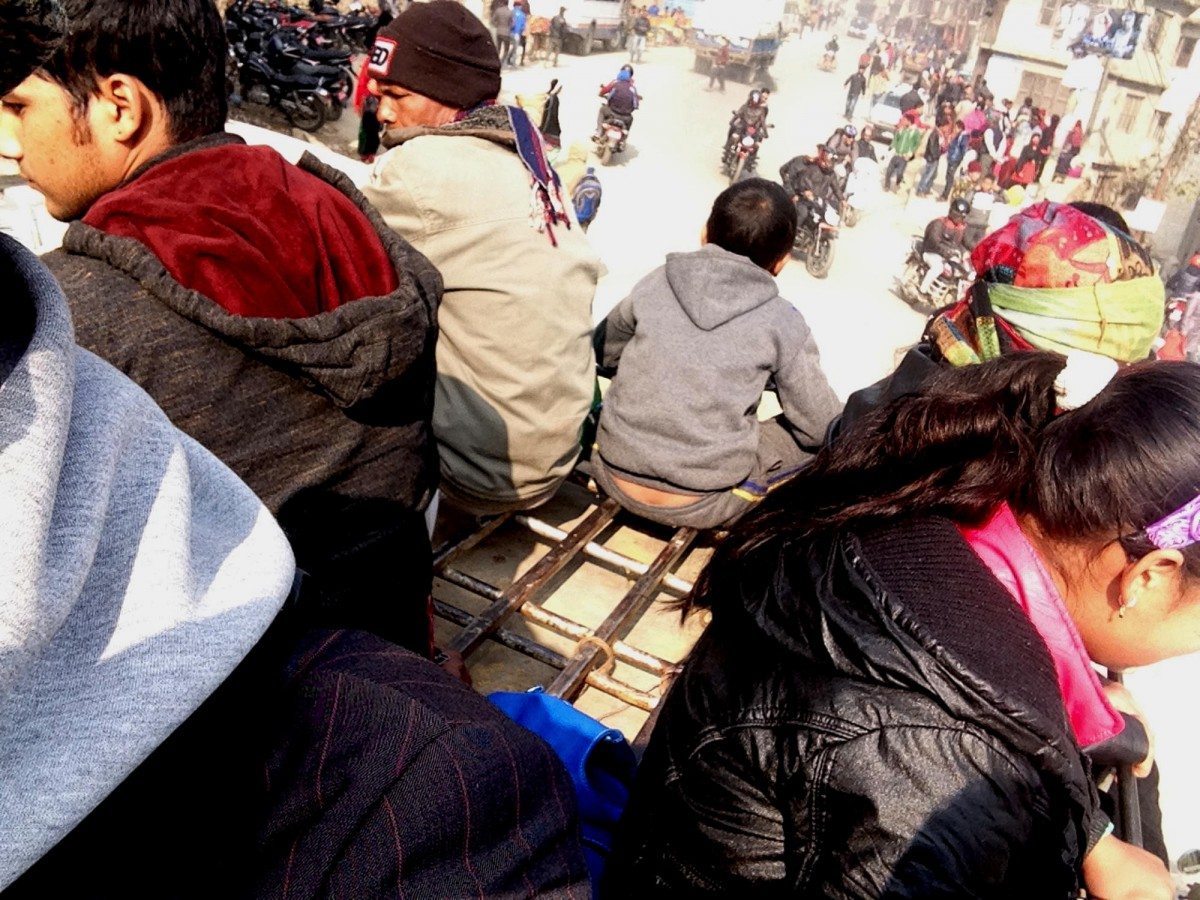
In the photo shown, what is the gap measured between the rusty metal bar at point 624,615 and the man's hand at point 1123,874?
118 centimetres

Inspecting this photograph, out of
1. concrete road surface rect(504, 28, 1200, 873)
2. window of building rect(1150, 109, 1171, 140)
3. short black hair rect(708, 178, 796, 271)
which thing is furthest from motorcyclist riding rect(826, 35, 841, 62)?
short black hair rect(708, 178, 796, 271)

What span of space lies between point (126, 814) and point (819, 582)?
0.87m

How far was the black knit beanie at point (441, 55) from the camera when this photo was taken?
300 cm

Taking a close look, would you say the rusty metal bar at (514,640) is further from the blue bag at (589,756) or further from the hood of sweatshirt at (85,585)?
the hood of sweatshirt at (85,585)

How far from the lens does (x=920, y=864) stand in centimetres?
110

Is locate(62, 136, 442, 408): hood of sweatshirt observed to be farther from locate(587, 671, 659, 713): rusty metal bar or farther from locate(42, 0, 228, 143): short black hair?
locate(587, 671, 659, 713): rusty metal bar

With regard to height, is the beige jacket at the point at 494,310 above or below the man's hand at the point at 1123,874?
above

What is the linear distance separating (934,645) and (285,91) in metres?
12.3

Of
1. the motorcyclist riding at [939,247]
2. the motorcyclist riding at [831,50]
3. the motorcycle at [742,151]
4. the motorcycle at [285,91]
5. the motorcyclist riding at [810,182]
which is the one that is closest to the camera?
the motorcyclist riding at [939,247]

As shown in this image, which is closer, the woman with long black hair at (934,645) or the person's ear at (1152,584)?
the woman with long black hair at (934,645)

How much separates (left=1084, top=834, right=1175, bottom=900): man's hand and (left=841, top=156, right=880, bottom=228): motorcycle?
47.8 feet

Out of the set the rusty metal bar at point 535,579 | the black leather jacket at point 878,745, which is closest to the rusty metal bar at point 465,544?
the rusty metal bar at point 535,579

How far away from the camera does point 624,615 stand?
Answer: 2633 millimetres

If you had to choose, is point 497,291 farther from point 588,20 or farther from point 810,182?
point 588,20
